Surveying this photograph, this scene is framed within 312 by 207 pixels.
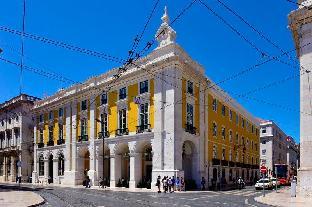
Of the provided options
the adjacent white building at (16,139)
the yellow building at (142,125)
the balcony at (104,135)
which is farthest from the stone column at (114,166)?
the adjacent white building at (16,139)

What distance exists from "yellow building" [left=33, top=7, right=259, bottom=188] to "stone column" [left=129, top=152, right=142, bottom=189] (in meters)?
0.11

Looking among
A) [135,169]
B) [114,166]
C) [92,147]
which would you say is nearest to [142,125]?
[135,169]

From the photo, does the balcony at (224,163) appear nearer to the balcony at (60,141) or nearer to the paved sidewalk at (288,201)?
the paved sidewalk at (288,201)

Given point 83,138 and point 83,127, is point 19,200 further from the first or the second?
point 83,127

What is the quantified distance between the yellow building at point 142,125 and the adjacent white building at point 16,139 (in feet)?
24.1

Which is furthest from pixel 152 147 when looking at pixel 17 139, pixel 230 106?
pixel 17 139

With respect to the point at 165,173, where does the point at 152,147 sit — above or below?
above

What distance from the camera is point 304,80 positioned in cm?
2633

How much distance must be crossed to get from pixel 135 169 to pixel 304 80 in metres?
19.7

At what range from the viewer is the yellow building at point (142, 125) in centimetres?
3594

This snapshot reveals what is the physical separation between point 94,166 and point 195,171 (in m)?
12.7

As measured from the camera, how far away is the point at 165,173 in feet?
114

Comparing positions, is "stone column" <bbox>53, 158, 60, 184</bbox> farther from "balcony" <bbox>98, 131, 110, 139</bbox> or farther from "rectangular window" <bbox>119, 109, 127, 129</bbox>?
"rectangular window" <bbox>119, 109, 127, 129</bbox>

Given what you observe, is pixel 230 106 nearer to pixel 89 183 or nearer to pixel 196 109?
pixel 196 109
